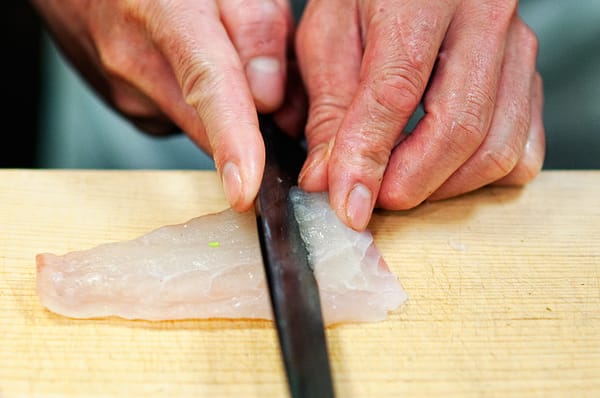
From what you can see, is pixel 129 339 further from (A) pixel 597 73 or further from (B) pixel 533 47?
(A) pixel 597 73

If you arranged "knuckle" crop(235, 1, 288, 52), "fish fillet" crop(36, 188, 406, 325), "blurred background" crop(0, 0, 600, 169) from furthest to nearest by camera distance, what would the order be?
1. "blurred background" crop(0, 0, 600, 169)
2. "knuckle" crop(235, 1, 288, 52)
3. "fish fillet" crop(36, 188, 406, 325)

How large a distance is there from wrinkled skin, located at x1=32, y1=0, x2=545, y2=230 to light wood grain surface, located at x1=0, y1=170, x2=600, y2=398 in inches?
5.7

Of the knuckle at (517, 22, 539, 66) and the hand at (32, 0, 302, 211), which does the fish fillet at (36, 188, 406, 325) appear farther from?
the knuckle at (517, 22, 539, 66)

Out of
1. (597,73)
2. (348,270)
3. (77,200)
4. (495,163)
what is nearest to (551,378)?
(348,270)

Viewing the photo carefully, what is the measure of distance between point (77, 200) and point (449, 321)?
93 centimetres

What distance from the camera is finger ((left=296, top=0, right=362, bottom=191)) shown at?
1.56 meters

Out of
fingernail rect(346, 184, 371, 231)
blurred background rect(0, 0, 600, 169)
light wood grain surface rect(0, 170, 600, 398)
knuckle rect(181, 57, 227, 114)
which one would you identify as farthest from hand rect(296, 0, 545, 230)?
blurred background rect(0, 0, 600, 169)

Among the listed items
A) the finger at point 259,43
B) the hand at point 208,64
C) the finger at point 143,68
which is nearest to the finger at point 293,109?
the hand at point 208,64

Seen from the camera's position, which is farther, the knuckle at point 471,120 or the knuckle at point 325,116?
the knuckle at point 325,116

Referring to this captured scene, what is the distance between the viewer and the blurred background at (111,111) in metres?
2.21

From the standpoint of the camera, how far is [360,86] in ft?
4.68

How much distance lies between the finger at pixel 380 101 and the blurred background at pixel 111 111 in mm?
986

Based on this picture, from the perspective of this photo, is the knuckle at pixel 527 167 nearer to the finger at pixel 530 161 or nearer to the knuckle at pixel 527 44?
the finger at pixel 530 161

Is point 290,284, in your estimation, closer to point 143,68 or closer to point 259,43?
point 259,43
